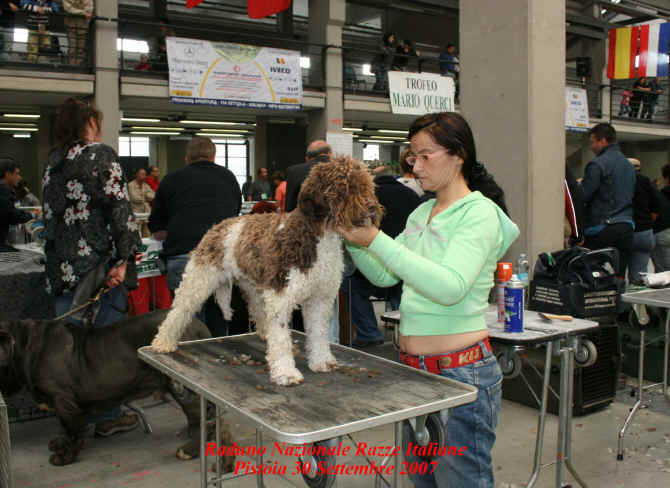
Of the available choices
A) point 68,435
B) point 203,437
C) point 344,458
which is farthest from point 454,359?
point 68,435

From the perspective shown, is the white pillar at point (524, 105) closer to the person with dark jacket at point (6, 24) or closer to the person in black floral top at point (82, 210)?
the person in black floral top at point (82, 210)

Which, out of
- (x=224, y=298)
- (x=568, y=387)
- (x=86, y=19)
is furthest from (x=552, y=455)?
(x=86, y=19)

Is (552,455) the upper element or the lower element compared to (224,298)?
lower

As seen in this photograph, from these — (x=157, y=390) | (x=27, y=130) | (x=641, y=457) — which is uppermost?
(x=27, y=130)

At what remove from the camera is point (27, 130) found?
62.2ft

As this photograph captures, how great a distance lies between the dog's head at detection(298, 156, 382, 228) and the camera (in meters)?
1.85

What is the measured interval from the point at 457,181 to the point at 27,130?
20.3m

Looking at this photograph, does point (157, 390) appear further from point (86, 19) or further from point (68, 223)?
point (86, 19)

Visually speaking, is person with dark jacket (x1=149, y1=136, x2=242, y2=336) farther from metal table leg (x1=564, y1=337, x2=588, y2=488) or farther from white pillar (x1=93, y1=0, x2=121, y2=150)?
white pillar (x1=93, y1=0, x2=121, y2=150)

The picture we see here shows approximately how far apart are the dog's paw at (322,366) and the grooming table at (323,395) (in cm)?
3

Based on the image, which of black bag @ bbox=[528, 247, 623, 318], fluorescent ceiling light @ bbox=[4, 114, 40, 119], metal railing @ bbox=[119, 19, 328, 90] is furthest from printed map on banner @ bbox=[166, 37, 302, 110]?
black bag @ bbox=[528, 247, 623, 318]

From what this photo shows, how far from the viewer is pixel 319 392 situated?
189 cm

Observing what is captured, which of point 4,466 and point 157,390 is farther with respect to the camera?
point 157,390

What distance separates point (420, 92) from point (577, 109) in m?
5.82
